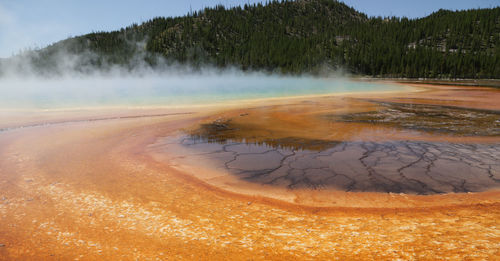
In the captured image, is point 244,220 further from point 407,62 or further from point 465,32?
point 465,32

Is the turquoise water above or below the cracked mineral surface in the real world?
above

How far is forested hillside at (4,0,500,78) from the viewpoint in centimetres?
8519

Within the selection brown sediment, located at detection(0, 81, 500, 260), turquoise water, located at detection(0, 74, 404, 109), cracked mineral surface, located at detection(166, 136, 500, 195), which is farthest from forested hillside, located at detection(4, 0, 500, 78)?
brown sediment, located at detection(0, 81, 500, 260)

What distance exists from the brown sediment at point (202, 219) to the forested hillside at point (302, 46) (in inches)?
3348

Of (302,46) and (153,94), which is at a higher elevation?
(302,46)

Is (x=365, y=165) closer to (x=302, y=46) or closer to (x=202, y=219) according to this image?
(x=202, y=219)

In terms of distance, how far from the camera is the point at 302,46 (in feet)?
368

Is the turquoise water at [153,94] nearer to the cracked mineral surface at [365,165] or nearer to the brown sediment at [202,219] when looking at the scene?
the cracked mineral surface at [365,165]

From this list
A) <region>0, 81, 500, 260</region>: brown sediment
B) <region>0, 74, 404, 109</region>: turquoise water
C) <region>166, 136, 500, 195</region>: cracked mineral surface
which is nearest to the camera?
<region>0, 81, 500, 260</region>: brown sediment

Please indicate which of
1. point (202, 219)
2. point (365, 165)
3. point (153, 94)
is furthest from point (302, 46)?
point (202, 219)

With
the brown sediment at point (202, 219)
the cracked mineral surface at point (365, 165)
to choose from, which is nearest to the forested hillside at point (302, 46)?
the cracked mineral surface at point (365, 165)

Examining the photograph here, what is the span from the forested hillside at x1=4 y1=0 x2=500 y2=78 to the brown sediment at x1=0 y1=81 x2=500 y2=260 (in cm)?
8503

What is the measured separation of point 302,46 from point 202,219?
115 m

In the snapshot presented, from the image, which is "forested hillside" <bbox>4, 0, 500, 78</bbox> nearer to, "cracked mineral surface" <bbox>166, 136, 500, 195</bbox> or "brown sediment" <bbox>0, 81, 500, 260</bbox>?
"cracked mineral surface" <bbox>166, 136, 500, 195</bbox>
